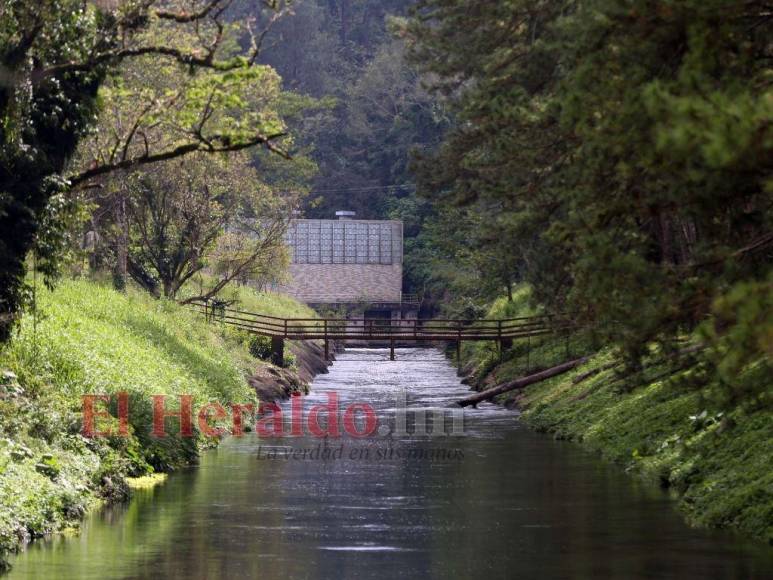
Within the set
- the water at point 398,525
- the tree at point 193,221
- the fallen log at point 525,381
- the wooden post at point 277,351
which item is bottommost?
the water at point 398,525

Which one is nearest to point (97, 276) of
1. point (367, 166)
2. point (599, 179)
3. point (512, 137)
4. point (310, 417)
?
point (310, 417)

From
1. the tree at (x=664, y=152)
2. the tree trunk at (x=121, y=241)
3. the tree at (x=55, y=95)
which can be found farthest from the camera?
the tree trunk at (x=121, y=241)

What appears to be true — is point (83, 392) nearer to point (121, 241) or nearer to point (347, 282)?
point (121, 241)

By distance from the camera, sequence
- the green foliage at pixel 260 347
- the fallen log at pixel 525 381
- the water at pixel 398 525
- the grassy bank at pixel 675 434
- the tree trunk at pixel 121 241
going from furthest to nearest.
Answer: the green foliage at pixel 260 347 < the tree trunk at pixel 121 241 < the fallen log at pixel 525 381 < the grassy bank at pixel 675 434 < the water at pixel 398 525

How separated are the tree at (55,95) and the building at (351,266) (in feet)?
185

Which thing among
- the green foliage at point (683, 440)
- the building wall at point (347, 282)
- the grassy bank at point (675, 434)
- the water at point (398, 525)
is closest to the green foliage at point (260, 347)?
the grassy bank at point (675, 434)

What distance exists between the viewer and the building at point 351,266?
80.8m

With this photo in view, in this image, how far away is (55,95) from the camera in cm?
2355

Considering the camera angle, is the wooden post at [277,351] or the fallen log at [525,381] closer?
the fallen log at [525,381]

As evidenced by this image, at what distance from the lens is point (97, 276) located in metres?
43.2

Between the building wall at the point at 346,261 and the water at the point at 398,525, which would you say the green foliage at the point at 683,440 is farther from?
the building wall at the point at 346,261

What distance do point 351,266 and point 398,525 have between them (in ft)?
202

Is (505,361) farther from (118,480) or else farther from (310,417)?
(118,480)

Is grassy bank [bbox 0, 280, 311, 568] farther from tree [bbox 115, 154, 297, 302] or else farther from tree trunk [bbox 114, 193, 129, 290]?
tree [bbox 115, 154, 297, 302]
